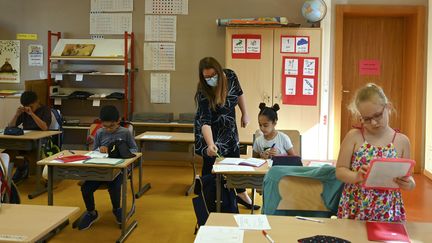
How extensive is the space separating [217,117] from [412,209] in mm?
2365

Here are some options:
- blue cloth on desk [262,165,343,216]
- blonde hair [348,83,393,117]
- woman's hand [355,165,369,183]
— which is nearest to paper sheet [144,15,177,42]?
blue cloth on desk [262,165,343,216]

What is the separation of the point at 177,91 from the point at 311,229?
5.28m

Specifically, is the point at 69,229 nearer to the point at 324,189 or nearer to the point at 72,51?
the point at 324,189

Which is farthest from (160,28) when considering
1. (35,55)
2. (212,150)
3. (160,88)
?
(212,150)

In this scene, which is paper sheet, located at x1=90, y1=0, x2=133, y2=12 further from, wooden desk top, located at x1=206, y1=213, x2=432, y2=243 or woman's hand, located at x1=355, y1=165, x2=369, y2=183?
woman's hand, located at x1=355, y1=165, x2=369, y2=183

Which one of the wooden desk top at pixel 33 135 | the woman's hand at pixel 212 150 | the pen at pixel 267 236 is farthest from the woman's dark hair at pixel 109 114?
the pen at pixel 267 236

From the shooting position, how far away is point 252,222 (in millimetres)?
2062

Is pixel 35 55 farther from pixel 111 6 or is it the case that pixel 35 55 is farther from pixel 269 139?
pixel 269 139

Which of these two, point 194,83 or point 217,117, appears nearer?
point 217,117

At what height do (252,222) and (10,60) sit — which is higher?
(10,60)

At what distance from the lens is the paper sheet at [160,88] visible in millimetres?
7090

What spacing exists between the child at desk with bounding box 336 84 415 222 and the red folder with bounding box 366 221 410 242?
15cm

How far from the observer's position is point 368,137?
2.17 meters

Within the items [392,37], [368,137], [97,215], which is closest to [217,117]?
[97,215]
